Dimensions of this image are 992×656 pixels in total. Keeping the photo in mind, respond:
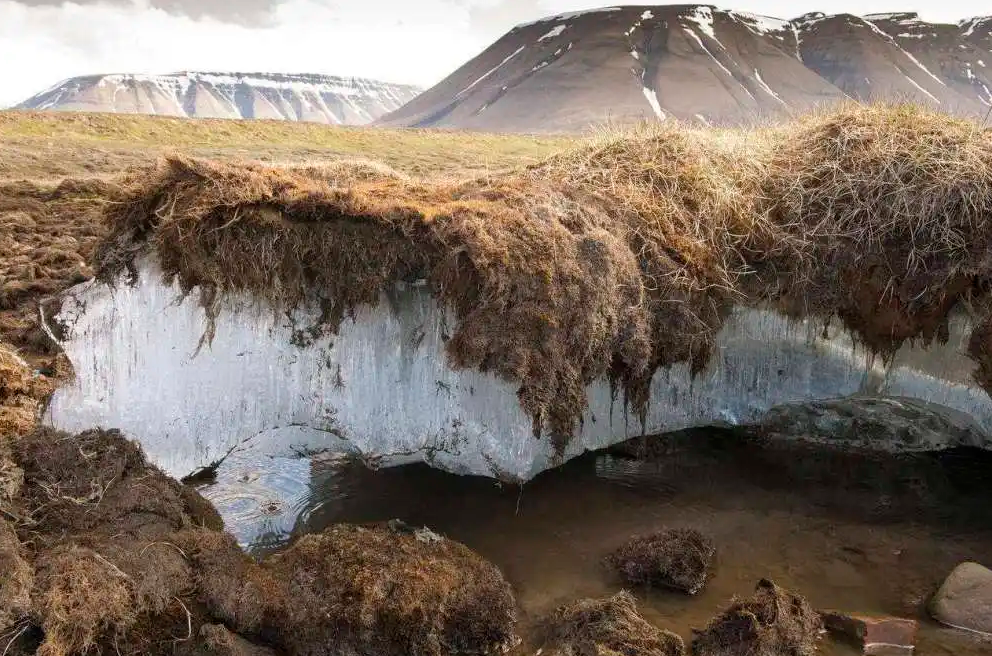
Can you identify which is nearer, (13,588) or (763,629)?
(13,588)

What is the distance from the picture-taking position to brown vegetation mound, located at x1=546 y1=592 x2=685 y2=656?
5.39 meters

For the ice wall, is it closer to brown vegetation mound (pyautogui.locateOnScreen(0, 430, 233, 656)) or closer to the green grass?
brown vegetation mound (pyautogui.locateOnScreen(0, 430, 233, 656))

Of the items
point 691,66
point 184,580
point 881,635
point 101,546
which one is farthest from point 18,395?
point 691,66

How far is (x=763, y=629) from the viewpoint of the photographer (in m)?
5.47

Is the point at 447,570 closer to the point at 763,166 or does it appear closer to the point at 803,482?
the point at 803,482

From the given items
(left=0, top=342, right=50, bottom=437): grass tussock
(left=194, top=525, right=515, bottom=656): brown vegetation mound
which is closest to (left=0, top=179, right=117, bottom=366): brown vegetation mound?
(left=0, top=342, right=50, bottom=437): grass tussock

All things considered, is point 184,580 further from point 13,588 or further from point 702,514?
point 702,514

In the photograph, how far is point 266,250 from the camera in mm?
6770

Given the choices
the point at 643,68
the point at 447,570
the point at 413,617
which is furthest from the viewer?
the point at 643,68

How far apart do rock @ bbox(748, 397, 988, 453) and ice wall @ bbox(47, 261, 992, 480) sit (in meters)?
1.25

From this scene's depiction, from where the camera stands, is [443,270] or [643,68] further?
[643,68]

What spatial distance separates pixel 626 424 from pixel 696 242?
210 centimetres

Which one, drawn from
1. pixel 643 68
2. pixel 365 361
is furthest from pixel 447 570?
pixel 643 68

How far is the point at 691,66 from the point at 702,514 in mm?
148016
